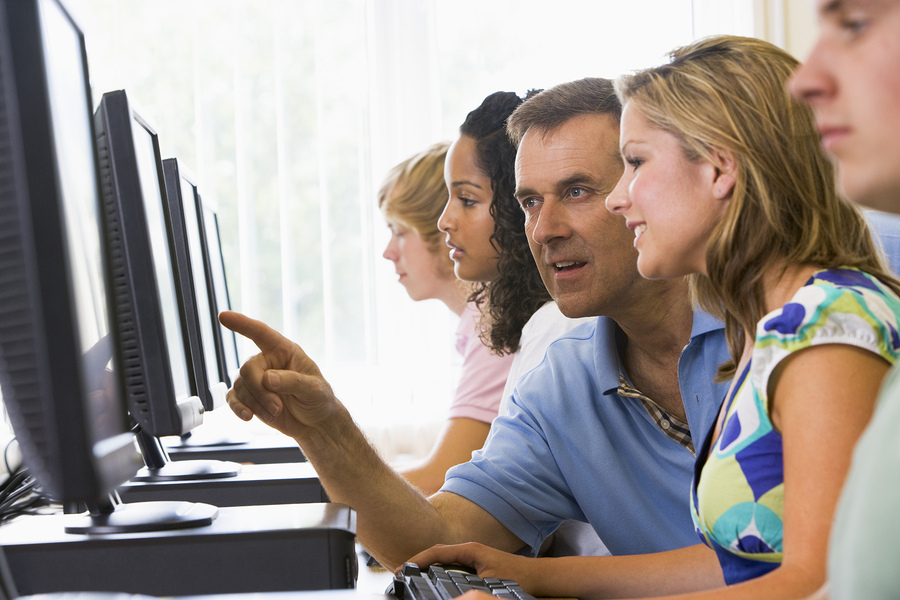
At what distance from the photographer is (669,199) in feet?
2.63

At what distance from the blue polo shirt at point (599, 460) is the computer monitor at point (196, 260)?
42 centimetres

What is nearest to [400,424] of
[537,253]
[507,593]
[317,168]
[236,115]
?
[317,168]

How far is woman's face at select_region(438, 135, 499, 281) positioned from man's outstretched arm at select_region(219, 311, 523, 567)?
80cm

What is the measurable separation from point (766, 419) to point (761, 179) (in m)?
0.23

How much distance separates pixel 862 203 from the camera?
0.44 m

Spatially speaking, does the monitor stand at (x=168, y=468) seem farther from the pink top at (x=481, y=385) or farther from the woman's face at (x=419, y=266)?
the woman's face at (x=419, y=266)

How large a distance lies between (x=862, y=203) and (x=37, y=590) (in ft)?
2.21

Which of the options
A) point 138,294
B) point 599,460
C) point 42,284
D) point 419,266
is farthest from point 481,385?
point 42,284

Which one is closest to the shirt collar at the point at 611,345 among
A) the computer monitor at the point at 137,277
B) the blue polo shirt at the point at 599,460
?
the blue polo shirt at the point at 599,460

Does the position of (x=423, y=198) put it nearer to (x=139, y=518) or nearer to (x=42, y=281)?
(x=139, y=518)

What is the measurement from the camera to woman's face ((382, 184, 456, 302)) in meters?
2.20

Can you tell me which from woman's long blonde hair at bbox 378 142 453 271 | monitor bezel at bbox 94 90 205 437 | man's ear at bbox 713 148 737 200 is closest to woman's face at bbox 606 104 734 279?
man's ear at bbox 713 148 737 200

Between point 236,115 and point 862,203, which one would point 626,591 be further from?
point 236,115

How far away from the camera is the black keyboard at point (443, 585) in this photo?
2.38ft
